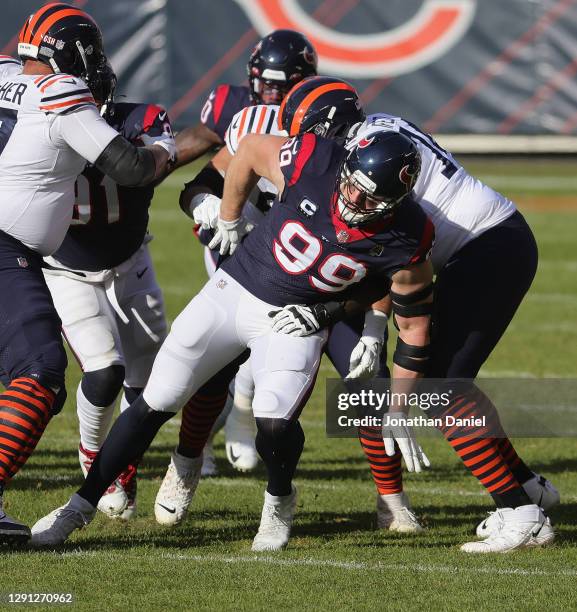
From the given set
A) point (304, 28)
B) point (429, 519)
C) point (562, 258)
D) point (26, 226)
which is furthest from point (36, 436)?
point (304, 28)

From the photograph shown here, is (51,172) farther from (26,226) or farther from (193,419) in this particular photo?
(193,419)

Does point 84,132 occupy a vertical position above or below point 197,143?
above

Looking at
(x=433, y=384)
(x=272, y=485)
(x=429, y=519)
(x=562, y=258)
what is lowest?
(x=562, y=258)

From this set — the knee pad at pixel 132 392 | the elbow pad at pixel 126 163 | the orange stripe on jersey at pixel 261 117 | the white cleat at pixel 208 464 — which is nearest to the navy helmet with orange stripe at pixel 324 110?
the orange stripe on jersey at pixel 261 117

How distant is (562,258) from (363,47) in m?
6.43

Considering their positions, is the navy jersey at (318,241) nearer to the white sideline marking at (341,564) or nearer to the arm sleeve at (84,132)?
the arm sleeve at (84,132)

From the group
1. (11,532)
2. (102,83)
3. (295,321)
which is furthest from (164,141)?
(11,532)

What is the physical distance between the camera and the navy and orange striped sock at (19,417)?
13.1ft

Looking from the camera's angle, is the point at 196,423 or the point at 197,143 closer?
the point at 196,423

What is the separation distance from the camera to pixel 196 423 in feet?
15.6

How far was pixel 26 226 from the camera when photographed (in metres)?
4.27

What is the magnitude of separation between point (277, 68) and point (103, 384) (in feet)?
5.51

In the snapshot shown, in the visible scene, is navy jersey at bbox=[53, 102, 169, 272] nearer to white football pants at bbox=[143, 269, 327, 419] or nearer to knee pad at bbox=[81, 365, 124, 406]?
knee pad at bbox=[81, 365, 124, 406]

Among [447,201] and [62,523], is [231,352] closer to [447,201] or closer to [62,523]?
[62,523]
